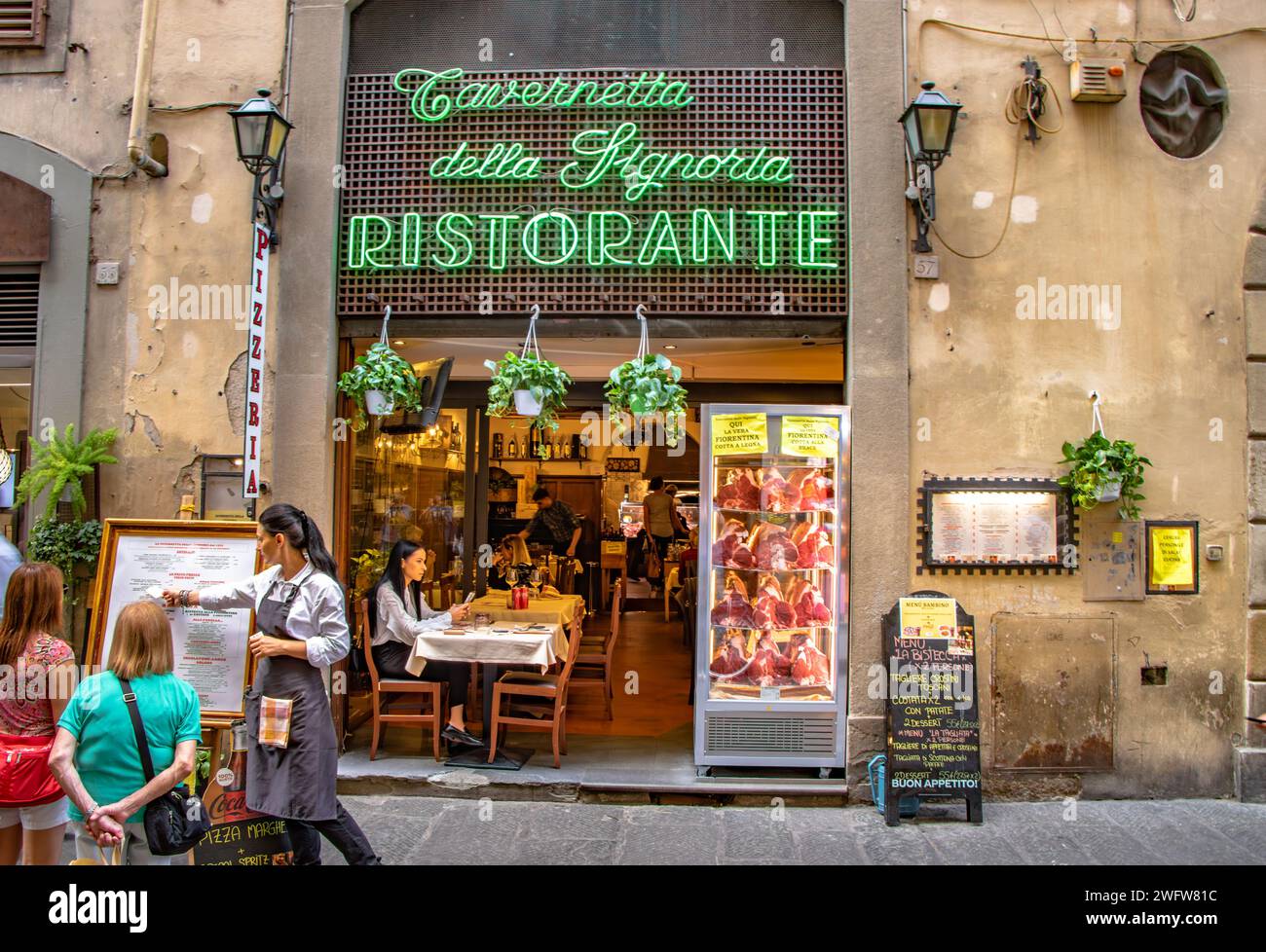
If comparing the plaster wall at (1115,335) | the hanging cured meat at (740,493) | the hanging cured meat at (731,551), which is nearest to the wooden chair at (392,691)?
the hanging cured meat at (731,551)

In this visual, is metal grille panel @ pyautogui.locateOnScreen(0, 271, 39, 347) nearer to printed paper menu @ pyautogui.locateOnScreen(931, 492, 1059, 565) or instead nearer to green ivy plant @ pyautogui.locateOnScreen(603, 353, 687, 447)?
green ivy plant @ pyautogui.locateOnScreen(603, 353, 687, 447)

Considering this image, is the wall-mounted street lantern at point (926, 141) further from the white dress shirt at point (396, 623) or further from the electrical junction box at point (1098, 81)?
the white dress shirt at point (396, 623)

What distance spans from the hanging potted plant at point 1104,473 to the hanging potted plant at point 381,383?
4802mm

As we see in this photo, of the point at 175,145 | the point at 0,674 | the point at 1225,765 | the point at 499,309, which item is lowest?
the point at 1225,765

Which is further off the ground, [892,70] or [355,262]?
[892,70]

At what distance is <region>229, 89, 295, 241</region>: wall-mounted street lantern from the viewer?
5961mm

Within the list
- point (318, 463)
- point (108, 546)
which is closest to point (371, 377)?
point (318, 463)

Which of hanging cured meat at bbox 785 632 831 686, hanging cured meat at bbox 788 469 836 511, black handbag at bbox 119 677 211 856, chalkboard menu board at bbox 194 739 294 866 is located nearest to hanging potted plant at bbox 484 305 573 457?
hanging cured meat at bbox 788 469 836 511

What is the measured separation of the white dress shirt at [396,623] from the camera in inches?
255

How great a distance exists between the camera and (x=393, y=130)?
6.64 meters

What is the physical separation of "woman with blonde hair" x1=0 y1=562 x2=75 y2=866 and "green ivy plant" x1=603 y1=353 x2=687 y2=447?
3542mm

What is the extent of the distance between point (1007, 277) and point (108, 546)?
21.4 feet

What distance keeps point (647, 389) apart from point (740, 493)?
1.15 metres
